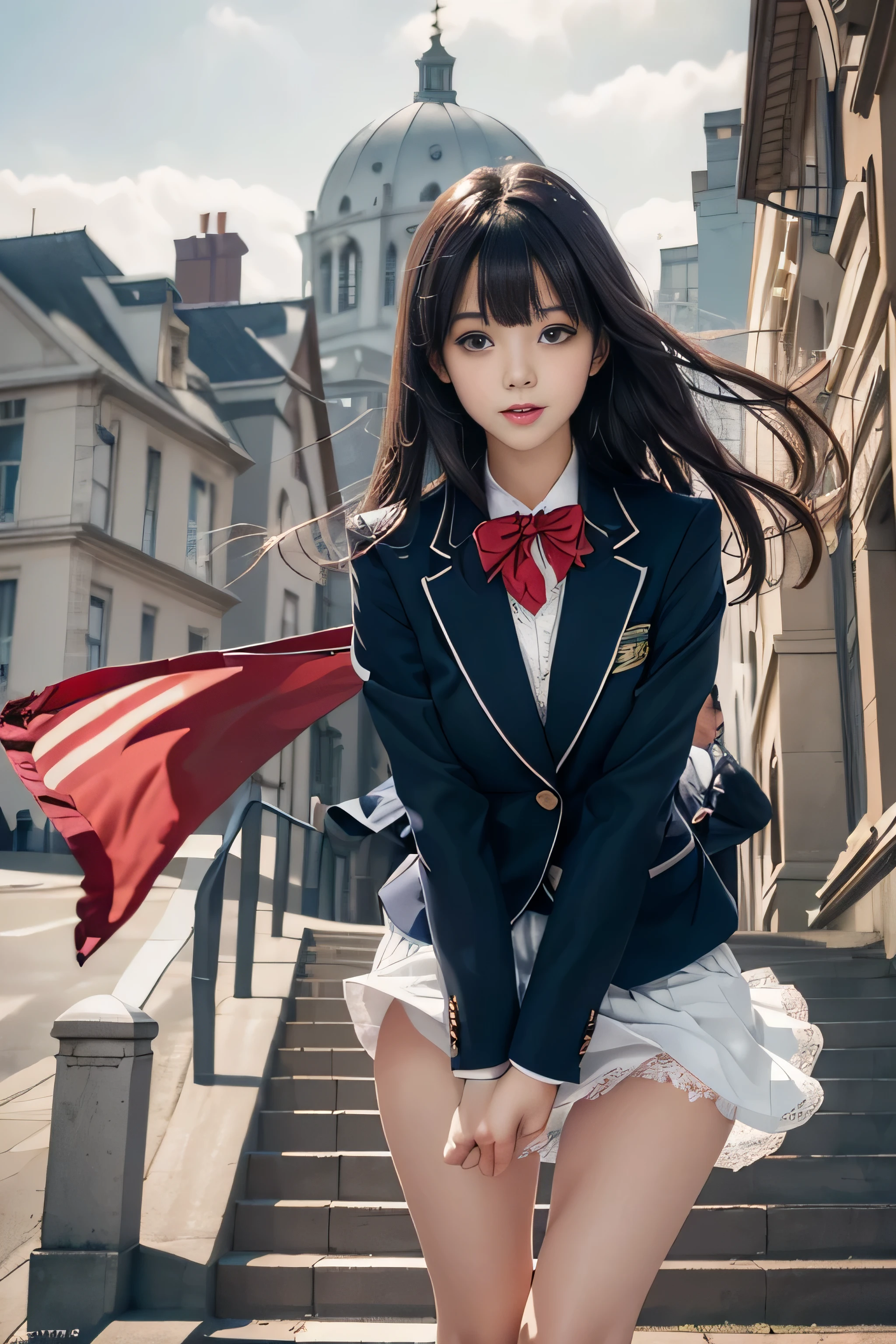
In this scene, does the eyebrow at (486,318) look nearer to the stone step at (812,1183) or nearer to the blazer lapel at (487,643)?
the blazer lapel at (487,643)

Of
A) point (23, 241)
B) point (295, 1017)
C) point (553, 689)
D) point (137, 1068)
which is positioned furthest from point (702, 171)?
point (553, 689)

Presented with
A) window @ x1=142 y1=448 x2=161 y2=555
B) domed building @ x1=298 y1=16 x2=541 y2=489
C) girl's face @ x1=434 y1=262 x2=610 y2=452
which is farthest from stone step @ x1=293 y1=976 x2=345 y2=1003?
domed building @ x1=298 y1=16 x2=541 y2=489

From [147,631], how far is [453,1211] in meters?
16.6

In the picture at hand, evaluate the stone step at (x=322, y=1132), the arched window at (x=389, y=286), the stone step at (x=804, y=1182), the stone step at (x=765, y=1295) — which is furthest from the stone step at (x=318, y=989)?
the arched window at (x=389, y=286)

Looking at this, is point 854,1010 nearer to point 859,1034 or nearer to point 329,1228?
point 859,1034

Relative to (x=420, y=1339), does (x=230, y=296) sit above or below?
above

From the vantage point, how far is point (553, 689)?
1.56 metres

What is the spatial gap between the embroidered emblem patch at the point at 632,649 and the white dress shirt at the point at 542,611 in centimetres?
9

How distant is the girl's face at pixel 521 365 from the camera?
1591mm

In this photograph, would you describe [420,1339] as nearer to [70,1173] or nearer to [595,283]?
[70,1173]

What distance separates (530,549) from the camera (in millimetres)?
1633

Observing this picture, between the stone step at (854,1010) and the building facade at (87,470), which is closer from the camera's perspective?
the stone step at (854,1010)

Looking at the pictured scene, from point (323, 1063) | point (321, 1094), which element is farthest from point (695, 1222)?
point (323, 1063)

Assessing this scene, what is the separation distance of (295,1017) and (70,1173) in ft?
6.64
